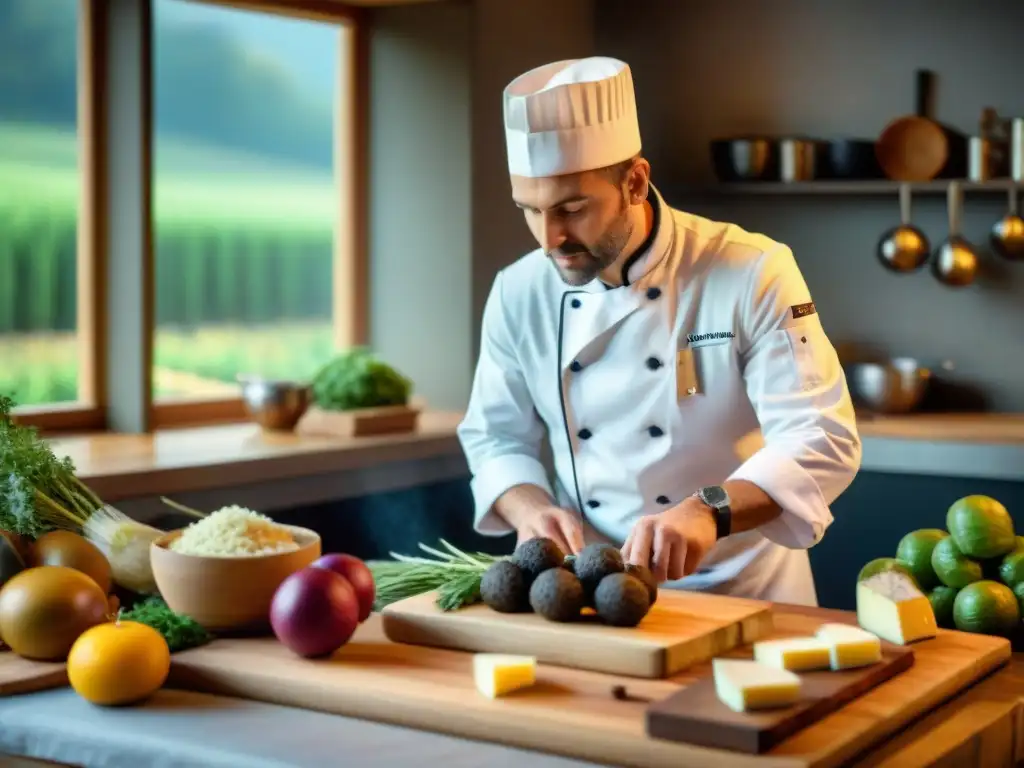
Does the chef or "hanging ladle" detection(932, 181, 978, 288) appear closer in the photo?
the chef

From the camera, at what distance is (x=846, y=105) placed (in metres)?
4.58

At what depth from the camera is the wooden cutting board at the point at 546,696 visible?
1.48m

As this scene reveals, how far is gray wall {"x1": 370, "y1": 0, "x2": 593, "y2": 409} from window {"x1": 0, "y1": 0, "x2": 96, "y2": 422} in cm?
105

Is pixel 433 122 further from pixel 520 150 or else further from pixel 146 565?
pixel 146 565

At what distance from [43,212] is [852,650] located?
8.84ft

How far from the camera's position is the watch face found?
2088 mm

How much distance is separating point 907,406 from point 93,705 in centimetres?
306

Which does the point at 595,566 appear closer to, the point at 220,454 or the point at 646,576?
the point at 646,576

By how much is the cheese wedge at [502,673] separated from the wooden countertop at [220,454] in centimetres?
160

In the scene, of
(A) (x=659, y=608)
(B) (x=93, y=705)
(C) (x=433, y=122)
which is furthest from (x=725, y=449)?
(C) (x=433, y=122)

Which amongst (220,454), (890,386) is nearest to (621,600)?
(220,454)

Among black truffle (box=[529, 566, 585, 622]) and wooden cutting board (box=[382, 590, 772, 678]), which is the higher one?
black truffle (box=[529, 566, 585, 622])

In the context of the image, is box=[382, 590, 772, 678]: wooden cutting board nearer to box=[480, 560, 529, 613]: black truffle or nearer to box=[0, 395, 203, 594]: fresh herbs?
box=[480, 560, 529, 613]: black truffle

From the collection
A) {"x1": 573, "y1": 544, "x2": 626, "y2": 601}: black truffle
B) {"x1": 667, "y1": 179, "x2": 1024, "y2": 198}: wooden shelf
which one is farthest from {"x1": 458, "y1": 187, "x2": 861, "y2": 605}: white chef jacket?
{"x1": 667, "y1": 179, "x2": 1024, "y2": 198}: wooden shelf
